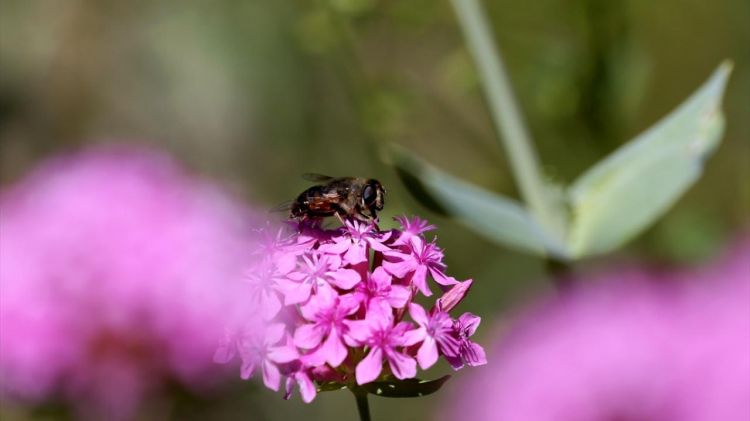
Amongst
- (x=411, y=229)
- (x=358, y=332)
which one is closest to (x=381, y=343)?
(x=358, y=332)

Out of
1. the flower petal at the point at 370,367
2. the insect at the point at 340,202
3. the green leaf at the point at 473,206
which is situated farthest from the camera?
the green leaf at the point at 473,206

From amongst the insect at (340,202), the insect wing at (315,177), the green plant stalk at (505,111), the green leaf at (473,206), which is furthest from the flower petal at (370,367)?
the green plant stalk at (505,111)

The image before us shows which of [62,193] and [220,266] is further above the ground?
[62,193]

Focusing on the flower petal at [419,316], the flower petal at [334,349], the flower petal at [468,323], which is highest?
the flower petal at [468,323]

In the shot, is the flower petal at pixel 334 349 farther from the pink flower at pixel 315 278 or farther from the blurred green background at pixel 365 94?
the blurred green background at pixel 365 94

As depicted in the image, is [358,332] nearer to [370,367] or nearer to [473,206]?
[370,367]

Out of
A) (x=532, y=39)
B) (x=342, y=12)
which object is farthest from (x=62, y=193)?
(x=532, y=39)

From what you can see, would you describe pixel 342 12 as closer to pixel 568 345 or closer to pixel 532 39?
pixel 532 39

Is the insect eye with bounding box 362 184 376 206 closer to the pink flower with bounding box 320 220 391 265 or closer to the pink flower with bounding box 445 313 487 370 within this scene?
the pink flower with bounding box 320 220 391 265
